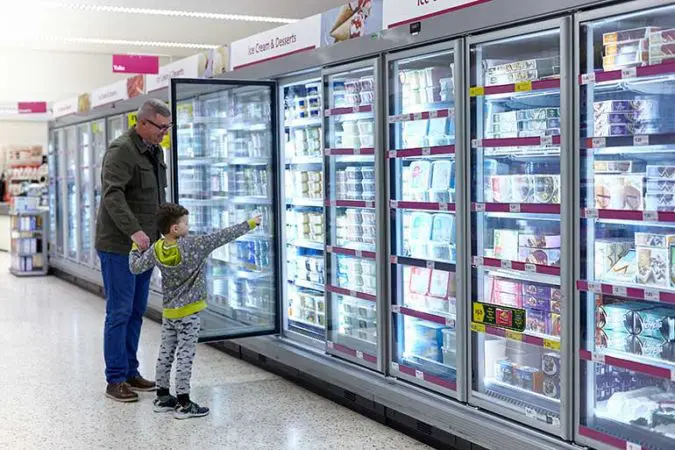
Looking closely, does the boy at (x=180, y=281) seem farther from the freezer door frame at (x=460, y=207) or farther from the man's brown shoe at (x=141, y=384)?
the freezer door frame at (x=460, y=207)

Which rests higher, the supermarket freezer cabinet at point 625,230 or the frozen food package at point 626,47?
the frozen food package at point 626,47

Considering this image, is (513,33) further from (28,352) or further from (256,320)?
(28,352)

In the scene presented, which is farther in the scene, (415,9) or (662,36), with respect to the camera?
(415,9)

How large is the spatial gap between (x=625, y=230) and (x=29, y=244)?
10.3 meters

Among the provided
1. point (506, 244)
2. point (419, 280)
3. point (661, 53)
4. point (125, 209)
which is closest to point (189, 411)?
point (125, 209)

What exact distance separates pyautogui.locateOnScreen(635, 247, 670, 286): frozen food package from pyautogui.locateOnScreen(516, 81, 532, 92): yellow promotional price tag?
0.88 m

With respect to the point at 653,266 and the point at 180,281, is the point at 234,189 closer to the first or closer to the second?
the point at 180,281

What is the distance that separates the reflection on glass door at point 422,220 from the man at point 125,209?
153 cm

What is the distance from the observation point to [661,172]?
11.3ft

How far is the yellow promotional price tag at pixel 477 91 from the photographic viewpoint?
161 inches

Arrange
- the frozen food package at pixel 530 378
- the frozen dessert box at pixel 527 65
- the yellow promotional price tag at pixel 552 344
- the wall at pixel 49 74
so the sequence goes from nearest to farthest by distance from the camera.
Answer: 1. the yellow promotional price tag at pixel 552 344
2. the frozen dessert box at pixel 527 65
3. the frozen food package at pixel 530 378
4. the wall at pixel 49 74

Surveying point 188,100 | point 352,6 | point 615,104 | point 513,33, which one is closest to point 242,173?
point 188,100

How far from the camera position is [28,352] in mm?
6805

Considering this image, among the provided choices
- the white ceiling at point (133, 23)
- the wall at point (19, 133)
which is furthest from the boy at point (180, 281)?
the wall at point (19, 133)
